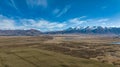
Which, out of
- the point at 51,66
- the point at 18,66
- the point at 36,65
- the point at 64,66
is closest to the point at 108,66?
the point at 64,66

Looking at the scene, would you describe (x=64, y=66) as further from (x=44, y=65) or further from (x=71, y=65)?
(x=44, y=65)

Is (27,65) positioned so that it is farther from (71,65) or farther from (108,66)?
(108,66)

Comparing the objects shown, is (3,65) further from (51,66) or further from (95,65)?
(95,65)

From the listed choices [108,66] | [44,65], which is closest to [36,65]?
[44,65]

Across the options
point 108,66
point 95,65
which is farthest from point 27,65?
point 108,66

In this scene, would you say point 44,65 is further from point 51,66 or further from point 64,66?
point 64,66

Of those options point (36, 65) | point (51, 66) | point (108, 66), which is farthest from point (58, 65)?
point (108, 66)
